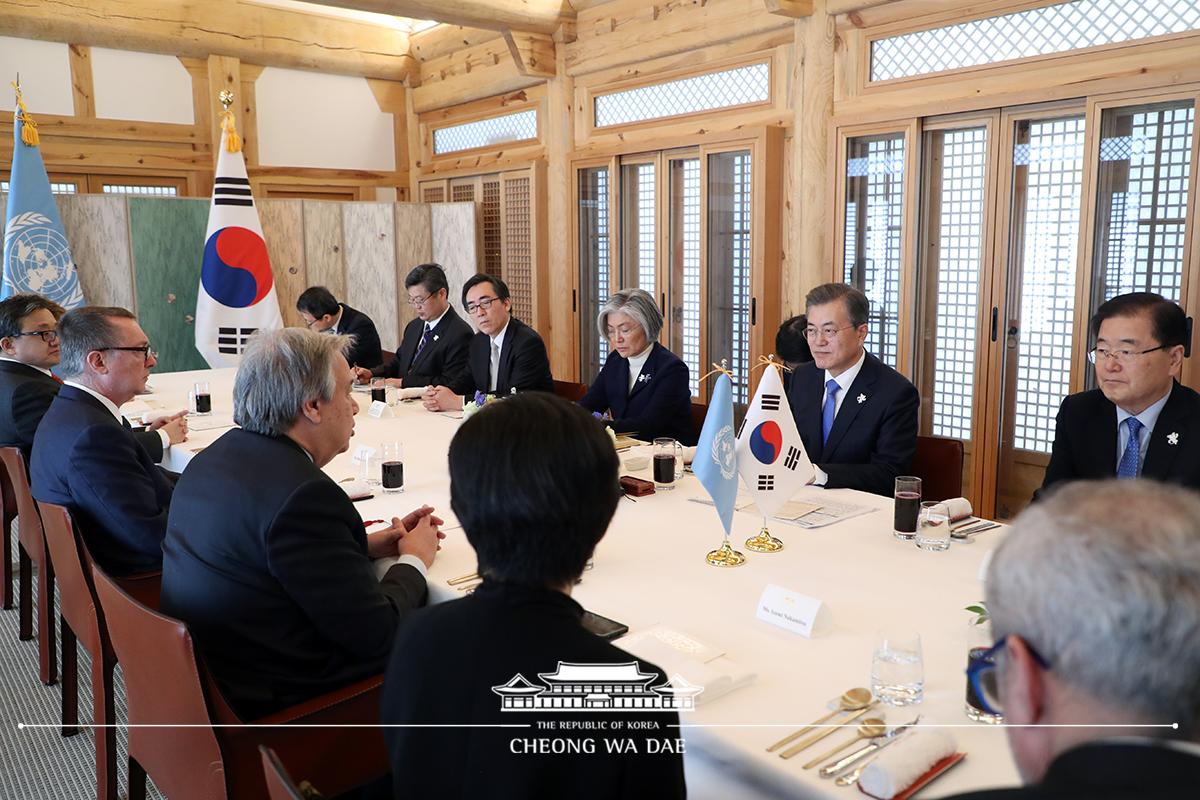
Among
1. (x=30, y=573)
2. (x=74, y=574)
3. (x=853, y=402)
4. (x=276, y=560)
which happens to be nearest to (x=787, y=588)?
(x=276, y=560)

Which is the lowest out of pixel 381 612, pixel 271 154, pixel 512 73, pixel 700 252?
pixel 381 612

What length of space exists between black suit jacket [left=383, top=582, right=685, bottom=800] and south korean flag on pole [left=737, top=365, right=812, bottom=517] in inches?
46.5

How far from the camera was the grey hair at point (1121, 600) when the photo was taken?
2.35ft

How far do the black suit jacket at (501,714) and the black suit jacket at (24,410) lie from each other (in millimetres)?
2653

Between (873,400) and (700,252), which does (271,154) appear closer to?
(700,252)

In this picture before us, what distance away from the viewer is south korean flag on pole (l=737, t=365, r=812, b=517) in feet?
7.40

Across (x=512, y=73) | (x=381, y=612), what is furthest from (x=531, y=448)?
(x=512, y=73)

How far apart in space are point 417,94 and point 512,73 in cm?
163

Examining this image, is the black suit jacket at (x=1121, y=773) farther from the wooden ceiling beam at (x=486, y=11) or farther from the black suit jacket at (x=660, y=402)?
the wooden ceiling beam at (x=486, y=11)

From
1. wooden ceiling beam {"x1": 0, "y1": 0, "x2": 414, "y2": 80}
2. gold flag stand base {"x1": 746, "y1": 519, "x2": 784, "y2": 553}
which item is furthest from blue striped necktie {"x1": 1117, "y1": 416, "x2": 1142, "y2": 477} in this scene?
wooden ceiling beam {"x1": 0, "y1": 0, "x2": 414, "y2": 80}

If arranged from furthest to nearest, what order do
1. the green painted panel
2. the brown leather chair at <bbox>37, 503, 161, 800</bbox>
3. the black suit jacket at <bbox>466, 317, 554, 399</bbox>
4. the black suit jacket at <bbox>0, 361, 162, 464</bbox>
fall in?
the green painted panel
the black suit jacket at <bbox>466, 317, 554, 399</bbox>
the black suit jacket at <bbox>0, 361, 162, 464</bbox>
the brown leather chair at <bbox>37, 503, 161, 800</bbox>

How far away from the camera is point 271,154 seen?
25.8 feet

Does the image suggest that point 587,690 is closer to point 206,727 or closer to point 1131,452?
point 206,727

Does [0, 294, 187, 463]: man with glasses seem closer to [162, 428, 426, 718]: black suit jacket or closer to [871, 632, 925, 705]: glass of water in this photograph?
[162, 428, 426, 718]: black suit jacket
